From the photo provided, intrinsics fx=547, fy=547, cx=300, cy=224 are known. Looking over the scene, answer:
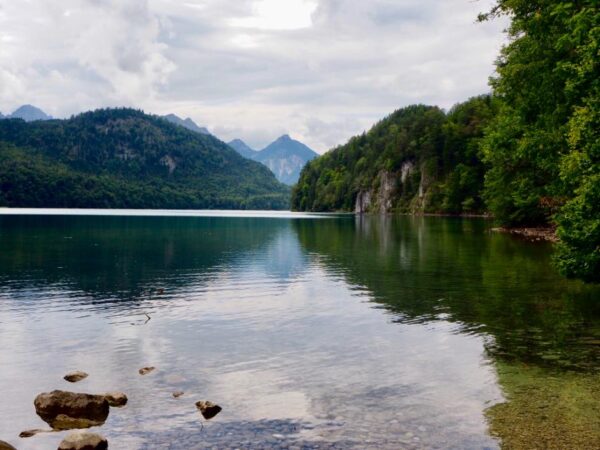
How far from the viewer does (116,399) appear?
1486 centimetres

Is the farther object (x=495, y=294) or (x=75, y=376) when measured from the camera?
(x=495, y=294)

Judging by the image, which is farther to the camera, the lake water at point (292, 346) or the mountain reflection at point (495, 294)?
the mountain reflection at point (495, 294)

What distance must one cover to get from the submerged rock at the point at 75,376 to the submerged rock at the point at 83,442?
5.06 meters

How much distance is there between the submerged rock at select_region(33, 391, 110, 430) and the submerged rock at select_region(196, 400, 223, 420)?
7.89 ft

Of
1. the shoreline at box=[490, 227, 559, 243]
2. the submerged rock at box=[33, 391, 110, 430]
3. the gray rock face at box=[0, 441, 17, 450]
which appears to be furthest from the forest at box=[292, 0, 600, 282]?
the gray rock face at box=[0, 441, 17, 450]

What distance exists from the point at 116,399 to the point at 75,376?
2908 millimetres

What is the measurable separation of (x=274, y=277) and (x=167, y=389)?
25.5 metres

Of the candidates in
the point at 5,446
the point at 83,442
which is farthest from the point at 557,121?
the point at 5,446

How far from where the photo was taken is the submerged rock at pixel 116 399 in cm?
1476

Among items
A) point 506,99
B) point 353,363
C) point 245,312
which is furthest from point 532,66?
point 353,363

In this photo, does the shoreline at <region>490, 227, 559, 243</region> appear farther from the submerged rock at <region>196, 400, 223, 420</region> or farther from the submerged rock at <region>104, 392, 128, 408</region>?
the submerged rock at <region>104, 392, 128, 408</region>

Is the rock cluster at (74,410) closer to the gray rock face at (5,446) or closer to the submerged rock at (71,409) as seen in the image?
the submerged rock at (71,409)

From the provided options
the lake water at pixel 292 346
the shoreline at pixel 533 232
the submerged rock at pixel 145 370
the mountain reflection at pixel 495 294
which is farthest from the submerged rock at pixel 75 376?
the shoreline at pixel 533 232

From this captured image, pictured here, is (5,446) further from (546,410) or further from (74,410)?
(546,410)
